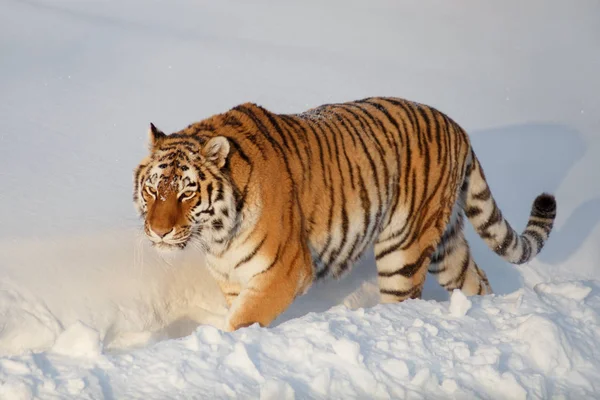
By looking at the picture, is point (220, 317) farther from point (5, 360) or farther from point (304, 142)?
point (5, 360)

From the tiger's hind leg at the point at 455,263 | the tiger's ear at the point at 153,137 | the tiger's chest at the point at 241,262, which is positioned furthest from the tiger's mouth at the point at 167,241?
the tiger's hind leg at the point at 455,263

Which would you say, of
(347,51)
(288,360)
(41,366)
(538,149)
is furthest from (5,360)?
(347,51)

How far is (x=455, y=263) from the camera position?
4562mm

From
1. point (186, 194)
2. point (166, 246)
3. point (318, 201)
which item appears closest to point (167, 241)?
point (166, 246)

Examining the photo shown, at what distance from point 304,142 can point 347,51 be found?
6.21m

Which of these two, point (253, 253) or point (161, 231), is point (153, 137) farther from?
point (253, 253)

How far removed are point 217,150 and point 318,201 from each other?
61 cm

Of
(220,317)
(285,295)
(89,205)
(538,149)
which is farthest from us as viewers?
(538,149)

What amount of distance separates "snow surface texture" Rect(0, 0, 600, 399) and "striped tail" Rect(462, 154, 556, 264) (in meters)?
0.59

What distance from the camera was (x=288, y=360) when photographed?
9.46 ft

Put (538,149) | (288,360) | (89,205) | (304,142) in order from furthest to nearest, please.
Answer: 1. (538,149)
2. (89,205)
3. (304,142)
4. (288,360)

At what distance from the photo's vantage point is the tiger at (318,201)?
3494 mm

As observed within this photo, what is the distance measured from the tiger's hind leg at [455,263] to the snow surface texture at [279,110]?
50 cm

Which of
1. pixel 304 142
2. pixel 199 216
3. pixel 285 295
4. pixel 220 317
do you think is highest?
pixel 304 142
